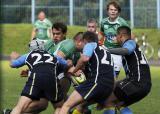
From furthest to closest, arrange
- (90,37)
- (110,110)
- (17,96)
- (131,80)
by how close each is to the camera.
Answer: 1. (17,96)
2. (110,110)
3. (131,80)
4. (90,37)

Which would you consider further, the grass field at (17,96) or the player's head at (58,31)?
the grass field at (17,96)

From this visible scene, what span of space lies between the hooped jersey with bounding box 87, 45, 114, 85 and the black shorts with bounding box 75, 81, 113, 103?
0.08 meters

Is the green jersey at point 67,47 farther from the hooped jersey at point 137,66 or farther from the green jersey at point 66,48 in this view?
the hooped jersey at point 137,66

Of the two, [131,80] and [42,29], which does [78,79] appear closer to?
[131,80]

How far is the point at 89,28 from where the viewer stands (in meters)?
13.4

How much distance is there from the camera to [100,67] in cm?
1090

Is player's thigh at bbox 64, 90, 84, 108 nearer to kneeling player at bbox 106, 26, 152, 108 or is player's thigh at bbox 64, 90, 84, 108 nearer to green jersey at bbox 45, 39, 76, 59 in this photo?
kneeling player at bbox 106, 26, 152, 108

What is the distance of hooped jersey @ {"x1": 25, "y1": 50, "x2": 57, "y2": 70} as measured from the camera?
1087 centimetres

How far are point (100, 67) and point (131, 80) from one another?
1.00 meters

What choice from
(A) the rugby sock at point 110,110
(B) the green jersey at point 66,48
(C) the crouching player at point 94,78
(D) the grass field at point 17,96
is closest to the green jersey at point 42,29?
(D) the grass field at point 17,96

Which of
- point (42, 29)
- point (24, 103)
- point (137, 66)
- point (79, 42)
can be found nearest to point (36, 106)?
point (24, 103)

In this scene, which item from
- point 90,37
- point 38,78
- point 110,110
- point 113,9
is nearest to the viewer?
point 38,78

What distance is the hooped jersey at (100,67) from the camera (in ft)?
35.7

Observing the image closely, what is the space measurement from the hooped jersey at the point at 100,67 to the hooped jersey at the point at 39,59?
22.9 inches
